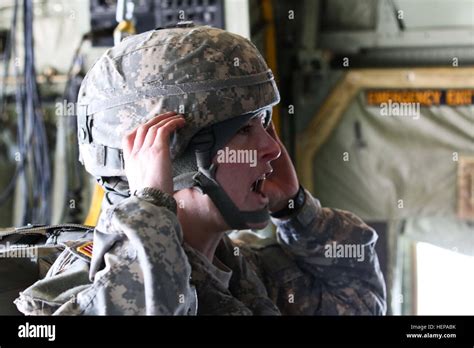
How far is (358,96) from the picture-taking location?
4004 mm

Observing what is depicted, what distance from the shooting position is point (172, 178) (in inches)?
62.1

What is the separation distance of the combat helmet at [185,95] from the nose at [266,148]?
0.05m

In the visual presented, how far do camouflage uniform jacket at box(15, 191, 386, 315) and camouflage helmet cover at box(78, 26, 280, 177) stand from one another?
0.21 m

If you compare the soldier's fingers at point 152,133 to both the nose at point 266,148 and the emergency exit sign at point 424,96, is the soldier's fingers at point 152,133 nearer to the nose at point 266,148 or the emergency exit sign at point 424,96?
the nose at point 266,148

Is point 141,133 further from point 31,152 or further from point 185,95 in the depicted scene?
point 31,152

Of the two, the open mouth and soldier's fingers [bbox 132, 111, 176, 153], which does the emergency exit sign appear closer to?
the open mouth

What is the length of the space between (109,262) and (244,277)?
1.47ft

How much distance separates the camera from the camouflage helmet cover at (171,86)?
1665 mm

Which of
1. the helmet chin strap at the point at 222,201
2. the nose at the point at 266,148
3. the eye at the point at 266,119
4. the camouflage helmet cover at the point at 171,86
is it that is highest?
the camouflage helmet cover at the point at 171,86

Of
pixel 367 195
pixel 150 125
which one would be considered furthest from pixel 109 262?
pixel 367 195

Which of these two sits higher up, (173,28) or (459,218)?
(173,28)

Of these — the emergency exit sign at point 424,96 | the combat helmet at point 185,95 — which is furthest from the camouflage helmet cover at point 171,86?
the emergency exit sign at point 424,96

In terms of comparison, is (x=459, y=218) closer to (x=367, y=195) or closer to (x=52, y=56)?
(x=367, y=195)

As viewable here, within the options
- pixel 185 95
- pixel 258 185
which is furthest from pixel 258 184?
pixel 185 95
